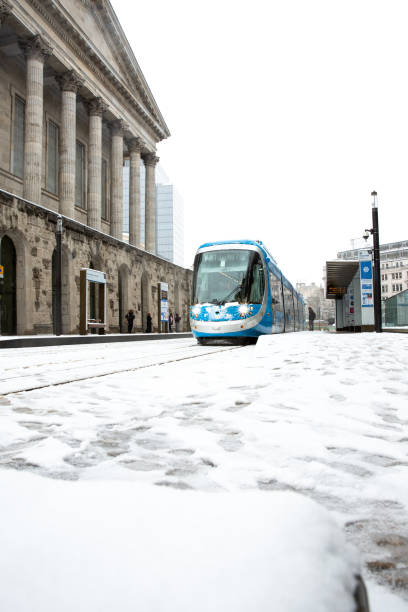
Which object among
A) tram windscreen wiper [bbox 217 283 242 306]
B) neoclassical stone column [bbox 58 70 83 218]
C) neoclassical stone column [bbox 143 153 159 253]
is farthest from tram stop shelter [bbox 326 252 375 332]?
neoclassical stone column [bbox 58 70 83 218]

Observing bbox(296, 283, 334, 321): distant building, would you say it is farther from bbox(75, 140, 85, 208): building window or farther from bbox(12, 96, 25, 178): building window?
bbox(12, 96, 25, 178): building window

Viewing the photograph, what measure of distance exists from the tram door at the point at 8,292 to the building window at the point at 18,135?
10138mm

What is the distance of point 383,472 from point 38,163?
26.0 metres

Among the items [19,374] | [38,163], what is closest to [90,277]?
[38,163]

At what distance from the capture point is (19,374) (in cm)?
537

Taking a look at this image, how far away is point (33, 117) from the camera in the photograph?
968 inches

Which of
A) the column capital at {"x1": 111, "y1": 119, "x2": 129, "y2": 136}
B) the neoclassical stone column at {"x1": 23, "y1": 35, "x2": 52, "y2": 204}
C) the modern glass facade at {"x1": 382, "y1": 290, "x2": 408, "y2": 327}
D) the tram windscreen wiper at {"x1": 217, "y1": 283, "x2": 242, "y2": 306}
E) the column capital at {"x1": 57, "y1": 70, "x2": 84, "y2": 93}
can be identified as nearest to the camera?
the tram windscreen wiper at {"x1": 217, "y1": 283, "x2": 242, "y2": 306}

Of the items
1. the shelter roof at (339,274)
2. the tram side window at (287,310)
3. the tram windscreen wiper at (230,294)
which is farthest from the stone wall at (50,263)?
the shelter roof at (339,274)

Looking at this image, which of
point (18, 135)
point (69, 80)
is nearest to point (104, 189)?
point (18, 135)

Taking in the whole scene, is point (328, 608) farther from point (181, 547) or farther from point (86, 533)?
point (86, 533)

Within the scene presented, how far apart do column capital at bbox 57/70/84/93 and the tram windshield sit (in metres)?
18.6

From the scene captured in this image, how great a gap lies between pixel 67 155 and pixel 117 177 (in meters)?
6.64

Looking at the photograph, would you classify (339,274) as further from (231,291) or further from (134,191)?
(134,191)

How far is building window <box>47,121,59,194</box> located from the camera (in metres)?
30.8
